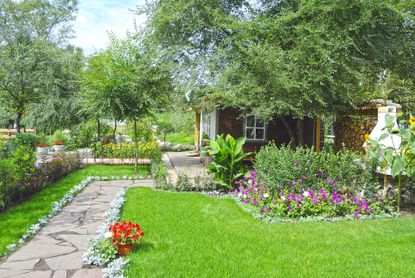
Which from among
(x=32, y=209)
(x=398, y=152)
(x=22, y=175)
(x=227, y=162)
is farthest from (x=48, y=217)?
(x=398, y=152)

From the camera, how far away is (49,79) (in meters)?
16.1

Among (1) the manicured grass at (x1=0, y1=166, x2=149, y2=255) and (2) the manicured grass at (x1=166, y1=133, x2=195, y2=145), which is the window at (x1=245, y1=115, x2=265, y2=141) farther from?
(2) the manicured grass at (x1=166, y1=133, x2=195, y2=145)

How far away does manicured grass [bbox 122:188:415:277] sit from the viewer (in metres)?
3.72

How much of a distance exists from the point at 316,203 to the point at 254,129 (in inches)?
276

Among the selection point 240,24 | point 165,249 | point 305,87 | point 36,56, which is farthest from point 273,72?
point 36,56

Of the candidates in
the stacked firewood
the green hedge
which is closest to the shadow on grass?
the stacked firewood

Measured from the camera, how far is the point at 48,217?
5.71 metres

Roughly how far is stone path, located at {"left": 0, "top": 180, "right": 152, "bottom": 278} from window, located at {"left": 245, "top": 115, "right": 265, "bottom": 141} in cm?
682

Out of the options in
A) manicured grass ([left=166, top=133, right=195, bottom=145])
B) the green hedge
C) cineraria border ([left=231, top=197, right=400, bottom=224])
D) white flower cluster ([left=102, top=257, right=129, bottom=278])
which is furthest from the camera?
manicured grass ([left=166, top=133, right=195, bottom=145])

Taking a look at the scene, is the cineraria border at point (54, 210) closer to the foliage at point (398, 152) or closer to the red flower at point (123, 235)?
the red flower at point (123, 235)

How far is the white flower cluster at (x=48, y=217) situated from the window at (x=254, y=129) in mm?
6310

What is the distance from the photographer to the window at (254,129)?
12742 millimetres

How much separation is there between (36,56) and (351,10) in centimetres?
1330

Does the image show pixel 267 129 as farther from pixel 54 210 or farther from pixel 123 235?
pixel 123 235
